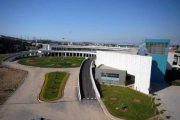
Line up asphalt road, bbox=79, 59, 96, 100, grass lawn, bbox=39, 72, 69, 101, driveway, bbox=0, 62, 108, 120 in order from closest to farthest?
driveway, bbox=0, 62, 108, 120, grass lawn, bbox=39, 72, 69, 101, asphalt road, bbox=79, 59, 96, 100

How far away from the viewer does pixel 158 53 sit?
52.9 meters

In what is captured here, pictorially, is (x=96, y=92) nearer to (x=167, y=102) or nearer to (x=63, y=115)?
(x=63, y=115)

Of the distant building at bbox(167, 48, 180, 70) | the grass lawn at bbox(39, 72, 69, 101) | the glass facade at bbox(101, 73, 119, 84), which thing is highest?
the distant building at bbox(167, 48, 180, 70)

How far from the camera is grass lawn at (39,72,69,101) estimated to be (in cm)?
4130

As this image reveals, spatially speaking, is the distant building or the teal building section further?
the distant building

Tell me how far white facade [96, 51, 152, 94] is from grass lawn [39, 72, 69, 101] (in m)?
17.1

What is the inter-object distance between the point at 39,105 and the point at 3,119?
7743 mm

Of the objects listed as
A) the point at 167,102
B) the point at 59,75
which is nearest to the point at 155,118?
the point at 167,102

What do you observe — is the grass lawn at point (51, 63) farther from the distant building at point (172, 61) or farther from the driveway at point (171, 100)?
the driveway at point (171, 100)

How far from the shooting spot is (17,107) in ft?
115

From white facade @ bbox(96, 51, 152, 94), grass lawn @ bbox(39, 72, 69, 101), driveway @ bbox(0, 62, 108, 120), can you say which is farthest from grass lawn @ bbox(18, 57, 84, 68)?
driveway @ bbox(0, 62, 108, 120)

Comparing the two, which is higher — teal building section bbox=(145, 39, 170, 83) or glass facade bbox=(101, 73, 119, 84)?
teal building section bbox=(145, 39, 170, 83)

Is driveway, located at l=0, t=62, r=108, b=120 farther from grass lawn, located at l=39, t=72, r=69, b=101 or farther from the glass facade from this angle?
the glass facade

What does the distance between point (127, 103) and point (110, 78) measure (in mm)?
15493
